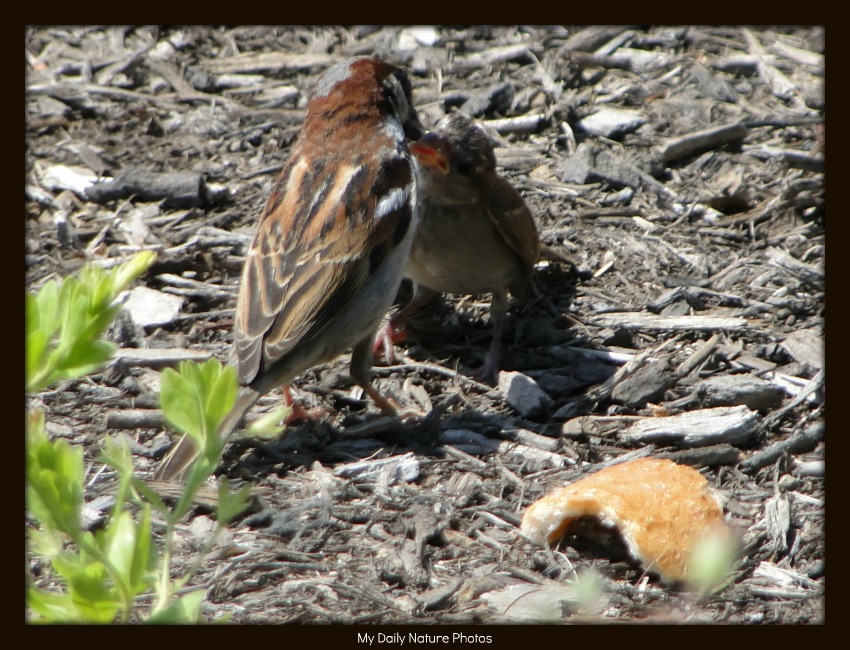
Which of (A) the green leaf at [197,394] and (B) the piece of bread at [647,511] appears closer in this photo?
(A) the green leaf at [197,394]

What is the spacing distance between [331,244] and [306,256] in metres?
0.15

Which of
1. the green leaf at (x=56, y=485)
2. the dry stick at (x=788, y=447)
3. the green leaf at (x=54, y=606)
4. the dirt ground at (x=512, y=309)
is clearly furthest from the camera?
the dry stick at (x=788, y=447)

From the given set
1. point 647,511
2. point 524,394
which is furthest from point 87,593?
point 524,394

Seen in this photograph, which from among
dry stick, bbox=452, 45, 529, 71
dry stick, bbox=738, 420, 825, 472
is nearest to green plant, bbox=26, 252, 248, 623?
dry stick, bbox=738, 420, 825, 472

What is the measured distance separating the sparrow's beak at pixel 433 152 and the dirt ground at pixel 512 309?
98 cm

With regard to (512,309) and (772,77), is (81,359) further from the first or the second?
(772,77)

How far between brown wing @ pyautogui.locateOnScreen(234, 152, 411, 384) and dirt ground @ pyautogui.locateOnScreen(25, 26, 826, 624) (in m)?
0.55

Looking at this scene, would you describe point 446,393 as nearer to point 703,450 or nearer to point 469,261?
point 469,261

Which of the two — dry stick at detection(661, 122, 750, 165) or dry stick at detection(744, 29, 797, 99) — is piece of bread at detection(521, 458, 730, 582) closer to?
dry stick at detection(661, 122, 750, 165)

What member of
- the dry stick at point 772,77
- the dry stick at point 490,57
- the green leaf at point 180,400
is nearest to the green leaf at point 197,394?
the green leaf at point 180,400

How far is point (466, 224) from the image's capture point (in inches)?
225

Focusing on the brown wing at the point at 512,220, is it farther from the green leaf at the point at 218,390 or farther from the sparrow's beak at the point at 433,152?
the green leaf at the point at 218,390

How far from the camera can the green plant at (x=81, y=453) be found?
1553mm

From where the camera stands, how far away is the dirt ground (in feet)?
12.7
